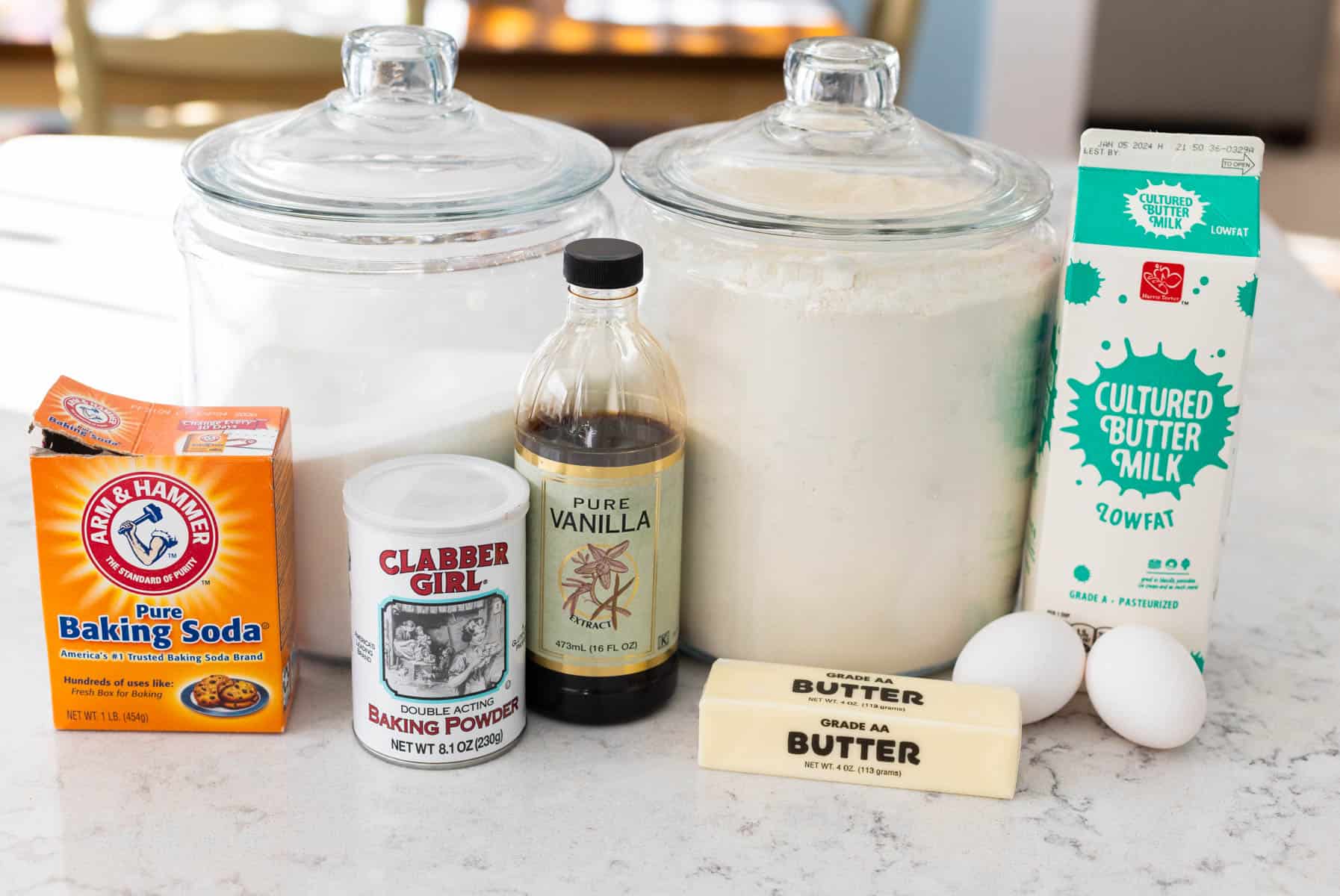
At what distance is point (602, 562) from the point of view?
0.77 m

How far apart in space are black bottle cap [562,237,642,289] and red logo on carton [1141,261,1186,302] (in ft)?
0.91

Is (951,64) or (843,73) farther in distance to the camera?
(951,64)

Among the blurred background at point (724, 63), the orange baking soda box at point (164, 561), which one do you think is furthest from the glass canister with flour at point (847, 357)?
the blurred background at point (724, 63)

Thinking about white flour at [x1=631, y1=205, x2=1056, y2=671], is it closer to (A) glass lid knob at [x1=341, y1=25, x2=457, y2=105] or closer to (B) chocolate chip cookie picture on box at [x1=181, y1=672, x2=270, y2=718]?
(A) glass lid knob at [x1=341, y1=25, x2=457, y2=105]

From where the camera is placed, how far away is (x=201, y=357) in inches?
33.2

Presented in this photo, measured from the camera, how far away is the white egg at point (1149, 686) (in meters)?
0.79

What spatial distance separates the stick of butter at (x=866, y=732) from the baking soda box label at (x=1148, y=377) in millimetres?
116

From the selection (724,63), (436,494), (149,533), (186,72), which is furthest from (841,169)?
(724,63)

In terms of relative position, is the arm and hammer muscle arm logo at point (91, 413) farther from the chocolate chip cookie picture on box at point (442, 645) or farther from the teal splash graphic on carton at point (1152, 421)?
the teal splash graphic on carton at point (1152, 421)

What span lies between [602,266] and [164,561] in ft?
0.94

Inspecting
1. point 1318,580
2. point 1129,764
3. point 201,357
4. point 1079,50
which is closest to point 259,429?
point 201,357

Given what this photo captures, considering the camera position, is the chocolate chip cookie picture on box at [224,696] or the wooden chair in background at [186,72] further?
the wooden chair in background at [186,72]

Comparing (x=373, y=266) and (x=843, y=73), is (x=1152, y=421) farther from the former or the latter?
(x=373, y=266)

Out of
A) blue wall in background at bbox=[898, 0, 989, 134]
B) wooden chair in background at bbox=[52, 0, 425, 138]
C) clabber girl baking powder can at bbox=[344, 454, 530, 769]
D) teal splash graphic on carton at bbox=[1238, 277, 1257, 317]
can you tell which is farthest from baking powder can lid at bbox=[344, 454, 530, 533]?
blue wall in background at bbox=[898, 0, 989, 134]
